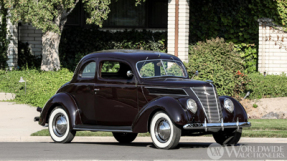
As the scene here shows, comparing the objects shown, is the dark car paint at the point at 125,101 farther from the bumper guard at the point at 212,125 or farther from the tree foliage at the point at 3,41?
the tree foliage at the point at 3,41

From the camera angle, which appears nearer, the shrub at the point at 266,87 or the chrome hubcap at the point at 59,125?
the chrome hubcap at the point at 59,125

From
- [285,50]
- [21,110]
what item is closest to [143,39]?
[285,50]

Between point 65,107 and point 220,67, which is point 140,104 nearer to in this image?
point 65,107

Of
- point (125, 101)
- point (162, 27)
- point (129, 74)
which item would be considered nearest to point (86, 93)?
point (125, 101)

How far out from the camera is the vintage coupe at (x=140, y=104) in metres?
9.51

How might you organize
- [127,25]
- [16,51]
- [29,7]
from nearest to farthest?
1. [29,7]
2. [16,51]
3. [127,25]

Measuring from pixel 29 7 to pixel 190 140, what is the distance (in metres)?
9.30

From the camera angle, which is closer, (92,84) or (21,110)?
(92,84)

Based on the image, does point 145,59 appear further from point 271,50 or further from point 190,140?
point 271,50

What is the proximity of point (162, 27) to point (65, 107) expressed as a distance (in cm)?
1443

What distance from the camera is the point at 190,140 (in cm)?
1192

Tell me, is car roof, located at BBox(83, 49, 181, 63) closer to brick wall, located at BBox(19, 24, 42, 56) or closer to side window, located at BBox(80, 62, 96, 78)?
side window, located at BBox(80, 62, 96, 78)

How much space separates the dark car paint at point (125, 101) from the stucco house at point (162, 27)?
10087 millimetres

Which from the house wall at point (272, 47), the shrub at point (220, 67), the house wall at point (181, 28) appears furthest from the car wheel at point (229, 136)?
the house wall at point (272, 47)
